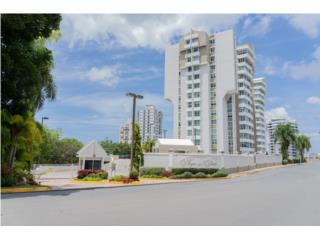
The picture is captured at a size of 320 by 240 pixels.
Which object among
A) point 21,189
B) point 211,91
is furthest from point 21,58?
point 211,91

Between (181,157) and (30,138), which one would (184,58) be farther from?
(30,138)

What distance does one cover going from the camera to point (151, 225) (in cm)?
784

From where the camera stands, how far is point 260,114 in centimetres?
10706

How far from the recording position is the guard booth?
102ft

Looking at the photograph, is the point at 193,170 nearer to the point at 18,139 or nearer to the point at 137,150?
the point at 137,150

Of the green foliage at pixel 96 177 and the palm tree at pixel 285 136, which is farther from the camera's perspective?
the palm tree at pixel 285 136

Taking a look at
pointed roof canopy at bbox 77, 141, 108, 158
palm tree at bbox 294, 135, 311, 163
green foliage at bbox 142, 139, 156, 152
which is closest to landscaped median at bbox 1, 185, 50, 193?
pointed roof canopy at bbox 77, 141, 108, 158

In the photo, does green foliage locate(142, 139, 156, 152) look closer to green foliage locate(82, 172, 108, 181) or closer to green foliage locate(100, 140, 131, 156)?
green foliage locate(100, 140, 131, 156)

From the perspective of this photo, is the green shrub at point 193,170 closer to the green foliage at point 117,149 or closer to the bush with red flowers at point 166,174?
the bush with red flowers at point 166,174

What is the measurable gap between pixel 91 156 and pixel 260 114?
8607 cm

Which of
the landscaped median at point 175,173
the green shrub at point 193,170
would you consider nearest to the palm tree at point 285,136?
the green shrub at point 193,170

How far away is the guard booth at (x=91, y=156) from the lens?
102 ft

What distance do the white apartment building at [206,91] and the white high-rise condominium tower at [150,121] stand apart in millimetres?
→ 68959

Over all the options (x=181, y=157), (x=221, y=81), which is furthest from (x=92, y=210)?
(x=221, y=81)
